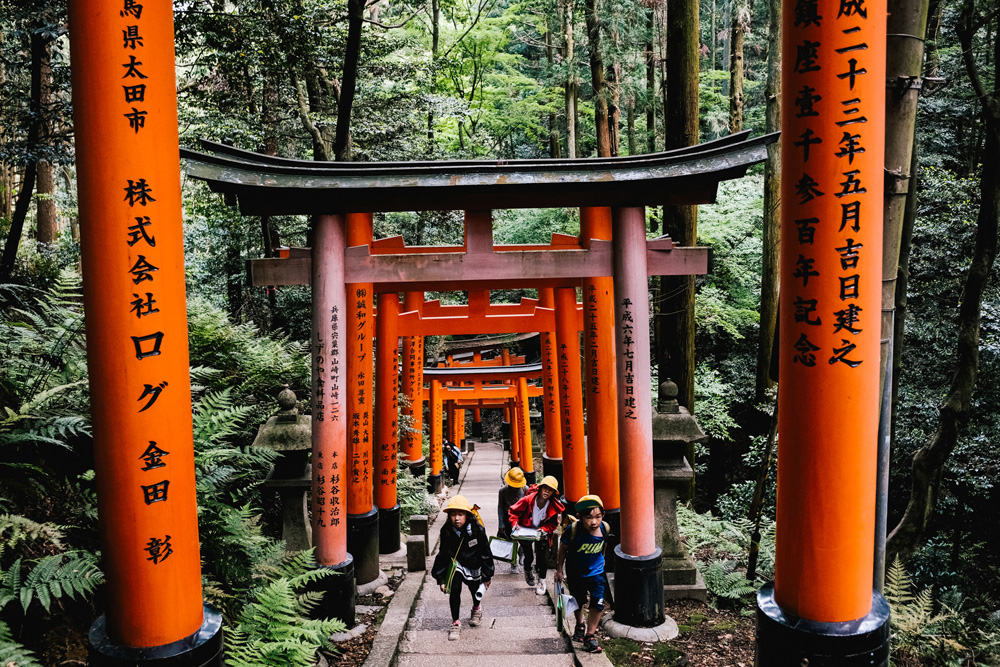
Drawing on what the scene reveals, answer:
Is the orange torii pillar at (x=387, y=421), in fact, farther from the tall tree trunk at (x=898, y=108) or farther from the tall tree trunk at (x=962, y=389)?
the tall tree trunk at (x=898, y=108)

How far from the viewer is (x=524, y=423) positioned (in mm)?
18516

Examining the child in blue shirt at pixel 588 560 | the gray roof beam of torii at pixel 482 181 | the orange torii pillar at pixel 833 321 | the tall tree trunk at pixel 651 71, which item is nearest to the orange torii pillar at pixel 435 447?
the tall tree trunk at pixel 651 71

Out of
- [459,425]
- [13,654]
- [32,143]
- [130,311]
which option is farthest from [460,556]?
[459,425]

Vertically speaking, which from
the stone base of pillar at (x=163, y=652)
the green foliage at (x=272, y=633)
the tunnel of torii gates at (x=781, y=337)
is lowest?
the green foliage at (x=272, y=633)

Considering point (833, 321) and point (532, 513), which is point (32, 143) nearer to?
point (532, 513)

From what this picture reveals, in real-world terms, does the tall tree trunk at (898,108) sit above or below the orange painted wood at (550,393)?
above

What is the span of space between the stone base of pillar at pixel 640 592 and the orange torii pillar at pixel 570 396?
3049 mm

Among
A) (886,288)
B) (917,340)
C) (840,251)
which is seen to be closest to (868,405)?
(840,251)

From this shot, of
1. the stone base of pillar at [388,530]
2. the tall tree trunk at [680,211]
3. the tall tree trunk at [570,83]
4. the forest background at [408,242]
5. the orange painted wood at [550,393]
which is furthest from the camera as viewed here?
the tall tree trunk at [570,83]

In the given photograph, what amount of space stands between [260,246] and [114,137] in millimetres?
15641

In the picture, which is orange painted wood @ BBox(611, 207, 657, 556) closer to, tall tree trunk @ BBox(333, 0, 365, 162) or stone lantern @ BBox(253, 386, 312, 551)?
stone lantern @ BBox(253, 386, 312, 551)

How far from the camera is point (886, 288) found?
3727mm

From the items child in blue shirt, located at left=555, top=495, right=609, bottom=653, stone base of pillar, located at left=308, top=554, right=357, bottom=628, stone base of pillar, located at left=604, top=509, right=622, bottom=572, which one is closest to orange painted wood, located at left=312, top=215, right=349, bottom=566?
stone base of pillar, located at left=308, top=554, right=357, bottom=628

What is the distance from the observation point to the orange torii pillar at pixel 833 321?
2.96 meters
